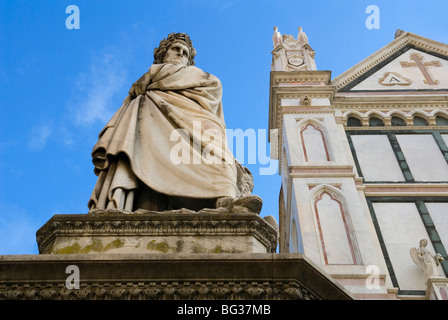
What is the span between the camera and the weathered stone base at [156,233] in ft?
11.5

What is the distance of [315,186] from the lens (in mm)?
10828

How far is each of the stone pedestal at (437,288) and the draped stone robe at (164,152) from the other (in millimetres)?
4877

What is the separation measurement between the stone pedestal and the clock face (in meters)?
7.97

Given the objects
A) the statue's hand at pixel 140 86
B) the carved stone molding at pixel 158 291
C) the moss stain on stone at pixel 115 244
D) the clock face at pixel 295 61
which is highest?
the clock face at pixel 295 61

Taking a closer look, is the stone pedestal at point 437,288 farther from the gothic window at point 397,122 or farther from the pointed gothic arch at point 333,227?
the gothic window at point 397,122

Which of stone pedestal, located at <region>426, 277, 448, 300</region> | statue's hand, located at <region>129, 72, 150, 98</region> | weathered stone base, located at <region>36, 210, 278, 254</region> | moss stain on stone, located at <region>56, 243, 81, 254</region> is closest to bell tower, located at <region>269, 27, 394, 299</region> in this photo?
stone pedestal, located at <region>426, 277, 448, 300</region>

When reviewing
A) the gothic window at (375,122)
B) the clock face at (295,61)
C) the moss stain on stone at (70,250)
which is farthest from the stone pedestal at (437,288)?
the clock face at (295,61)

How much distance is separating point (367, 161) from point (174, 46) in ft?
23.2

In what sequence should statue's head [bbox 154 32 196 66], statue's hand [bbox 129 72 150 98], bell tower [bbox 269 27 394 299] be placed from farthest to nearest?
A: bell tower [bbox 269 27 394 299], statue's head [bbox 154 32 196 66], statue's hand [bbox 129 72 150 98]

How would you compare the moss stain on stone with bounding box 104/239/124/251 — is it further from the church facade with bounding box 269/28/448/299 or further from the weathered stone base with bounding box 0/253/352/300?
the church facade with bounding box 269/28/448/299

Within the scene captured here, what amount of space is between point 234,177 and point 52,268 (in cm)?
167

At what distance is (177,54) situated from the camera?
6.09 m

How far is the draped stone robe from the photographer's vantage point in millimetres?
4141
